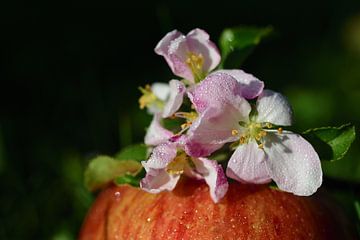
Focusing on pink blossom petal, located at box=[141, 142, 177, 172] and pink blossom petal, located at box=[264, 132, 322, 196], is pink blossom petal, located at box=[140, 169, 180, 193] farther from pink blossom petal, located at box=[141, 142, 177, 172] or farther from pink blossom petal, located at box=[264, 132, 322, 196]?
pink blossom petal, located at box=[264, 132, 322, 196]

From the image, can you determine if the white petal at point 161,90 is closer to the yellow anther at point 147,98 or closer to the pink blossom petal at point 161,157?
the yellow anther at point 147,98

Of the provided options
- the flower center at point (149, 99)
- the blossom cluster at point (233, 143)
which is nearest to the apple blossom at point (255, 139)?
the blossom cluster at point (233, 143)

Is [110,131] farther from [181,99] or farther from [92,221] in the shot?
[181,99]

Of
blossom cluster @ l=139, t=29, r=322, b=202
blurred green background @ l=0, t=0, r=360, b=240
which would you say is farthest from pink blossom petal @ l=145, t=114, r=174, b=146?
blurred green background @ l=0, t=0, r=360, b=240

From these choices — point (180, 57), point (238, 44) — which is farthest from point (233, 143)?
point (238, 44)

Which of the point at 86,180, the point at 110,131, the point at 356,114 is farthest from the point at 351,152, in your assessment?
the point at 86,180

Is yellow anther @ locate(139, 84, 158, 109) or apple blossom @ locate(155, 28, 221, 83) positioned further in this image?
yellow anther @ locate(139, 84, 158, 109)
